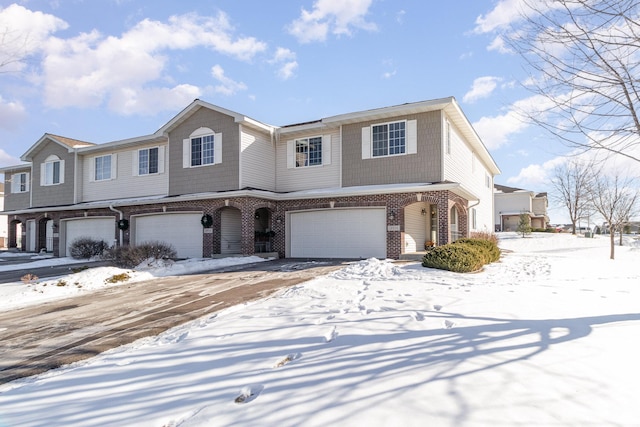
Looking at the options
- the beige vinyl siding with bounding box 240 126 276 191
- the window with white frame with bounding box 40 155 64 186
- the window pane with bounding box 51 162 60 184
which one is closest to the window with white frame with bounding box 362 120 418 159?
the beige vinyl siding with bounding box 240 126 276 191

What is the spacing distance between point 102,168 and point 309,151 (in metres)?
12.5

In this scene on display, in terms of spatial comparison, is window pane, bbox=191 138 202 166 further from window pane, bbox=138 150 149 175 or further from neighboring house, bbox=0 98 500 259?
window pane, bbox=138 150 149 175

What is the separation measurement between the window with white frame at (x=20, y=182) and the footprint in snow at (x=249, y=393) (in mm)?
30466

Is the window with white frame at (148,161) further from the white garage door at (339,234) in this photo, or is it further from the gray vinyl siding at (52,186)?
the white garage door at (339,234)

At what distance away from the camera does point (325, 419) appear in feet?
9.52

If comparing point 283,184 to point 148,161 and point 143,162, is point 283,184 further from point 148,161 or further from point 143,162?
point 143,162

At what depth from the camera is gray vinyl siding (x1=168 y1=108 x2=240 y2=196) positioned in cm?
1736

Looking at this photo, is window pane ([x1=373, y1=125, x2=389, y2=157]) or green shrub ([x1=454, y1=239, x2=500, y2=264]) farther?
window pane ([x1=373, y1=125, x2=389, y2=157])

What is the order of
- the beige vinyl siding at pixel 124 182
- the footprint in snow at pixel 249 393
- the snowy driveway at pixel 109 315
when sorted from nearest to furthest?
the footprint in snow at pixel 249 393 < the snowy driveway at pixel 109 315 < the beige vinyl siding at pixel 124 182

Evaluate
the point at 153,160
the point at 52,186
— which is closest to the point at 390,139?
the point at 153,160

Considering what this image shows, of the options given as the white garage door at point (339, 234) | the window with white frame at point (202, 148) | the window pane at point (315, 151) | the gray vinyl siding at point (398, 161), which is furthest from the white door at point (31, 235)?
the gray vinyl siding at point (398, 161)

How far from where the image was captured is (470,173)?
2089cm

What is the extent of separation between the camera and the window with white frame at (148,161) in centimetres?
2031

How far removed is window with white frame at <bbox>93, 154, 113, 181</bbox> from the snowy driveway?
44.2 ft
